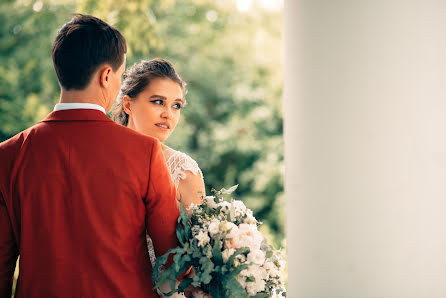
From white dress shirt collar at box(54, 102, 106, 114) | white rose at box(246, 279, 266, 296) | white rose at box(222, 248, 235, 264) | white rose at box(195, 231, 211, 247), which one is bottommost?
white rose at box(246, 279, 266, 296)

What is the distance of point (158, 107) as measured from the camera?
104 inches

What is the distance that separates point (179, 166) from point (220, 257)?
661mm

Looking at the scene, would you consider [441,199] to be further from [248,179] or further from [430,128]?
[248,179]

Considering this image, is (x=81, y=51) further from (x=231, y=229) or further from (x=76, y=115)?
(x=231, y=229)

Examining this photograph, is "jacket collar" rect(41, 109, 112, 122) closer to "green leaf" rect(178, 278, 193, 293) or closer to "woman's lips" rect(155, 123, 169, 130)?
"green leaf" rect(178, 278, 193, 293)

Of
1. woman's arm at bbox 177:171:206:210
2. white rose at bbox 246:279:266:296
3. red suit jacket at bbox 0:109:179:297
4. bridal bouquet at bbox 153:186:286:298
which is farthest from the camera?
woman's arm at bbox 177:171:206:210

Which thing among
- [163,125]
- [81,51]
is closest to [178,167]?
[163,125]

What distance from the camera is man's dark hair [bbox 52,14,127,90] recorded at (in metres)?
1.85

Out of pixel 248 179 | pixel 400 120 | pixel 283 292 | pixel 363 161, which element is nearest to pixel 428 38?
pixel 400 120

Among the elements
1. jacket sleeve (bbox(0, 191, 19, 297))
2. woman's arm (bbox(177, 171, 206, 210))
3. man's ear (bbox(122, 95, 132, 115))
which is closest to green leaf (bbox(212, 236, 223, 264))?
woman's arm (bbox(177, 171, 206, 210))

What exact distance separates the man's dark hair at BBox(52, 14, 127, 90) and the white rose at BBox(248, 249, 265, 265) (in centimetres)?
89

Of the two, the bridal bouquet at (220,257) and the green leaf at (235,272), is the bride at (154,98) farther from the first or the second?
the green leaf at (235,272)

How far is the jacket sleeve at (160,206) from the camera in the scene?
1866mm

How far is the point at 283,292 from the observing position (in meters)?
2.27
